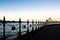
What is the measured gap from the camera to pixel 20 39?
10.7 meters

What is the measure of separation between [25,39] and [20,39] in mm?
826

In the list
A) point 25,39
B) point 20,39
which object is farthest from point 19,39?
point 25,39

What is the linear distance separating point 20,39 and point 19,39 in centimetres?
16

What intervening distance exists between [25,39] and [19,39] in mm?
984

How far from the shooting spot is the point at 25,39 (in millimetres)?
11453

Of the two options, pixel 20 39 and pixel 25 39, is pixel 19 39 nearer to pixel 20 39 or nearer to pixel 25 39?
pixel 20 39

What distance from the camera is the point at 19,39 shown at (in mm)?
10586

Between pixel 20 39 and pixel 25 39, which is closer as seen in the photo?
pixel 20 39

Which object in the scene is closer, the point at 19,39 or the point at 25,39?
the point at 19,39
